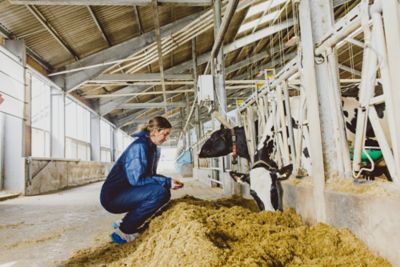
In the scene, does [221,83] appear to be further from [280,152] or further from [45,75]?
[45,75]

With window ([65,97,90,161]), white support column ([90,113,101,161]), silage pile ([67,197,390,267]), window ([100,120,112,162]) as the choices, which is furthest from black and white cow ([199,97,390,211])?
window ([100,120,112,162])

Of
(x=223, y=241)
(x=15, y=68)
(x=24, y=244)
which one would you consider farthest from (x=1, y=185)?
(x=223, y=241)

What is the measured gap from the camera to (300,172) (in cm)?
292

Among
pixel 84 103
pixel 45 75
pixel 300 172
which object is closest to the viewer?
pixel 300 172

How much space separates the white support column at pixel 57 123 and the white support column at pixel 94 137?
12.0 ft

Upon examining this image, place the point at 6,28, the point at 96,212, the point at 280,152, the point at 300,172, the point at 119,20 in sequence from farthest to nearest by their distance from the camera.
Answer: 1. the point at 119,20
2. the point at 6,28
3. the point at 96,212
4. the point at 280,152
5. the point at 300,172

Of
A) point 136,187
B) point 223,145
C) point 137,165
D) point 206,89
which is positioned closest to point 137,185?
point 136,187

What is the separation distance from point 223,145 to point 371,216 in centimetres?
288

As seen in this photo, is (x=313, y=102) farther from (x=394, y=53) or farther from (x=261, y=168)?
(x=261, y=168)

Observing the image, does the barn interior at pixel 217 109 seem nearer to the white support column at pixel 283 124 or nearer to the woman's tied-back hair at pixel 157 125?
the white support column at pixel 283 124

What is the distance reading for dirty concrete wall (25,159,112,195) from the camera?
23.1 feet

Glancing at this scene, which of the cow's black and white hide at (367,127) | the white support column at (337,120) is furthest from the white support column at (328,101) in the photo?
the cow's black and white hide at (367,127)

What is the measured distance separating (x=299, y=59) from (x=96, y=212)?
317cm

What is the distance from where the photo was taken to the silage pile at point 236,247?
1407 mm
